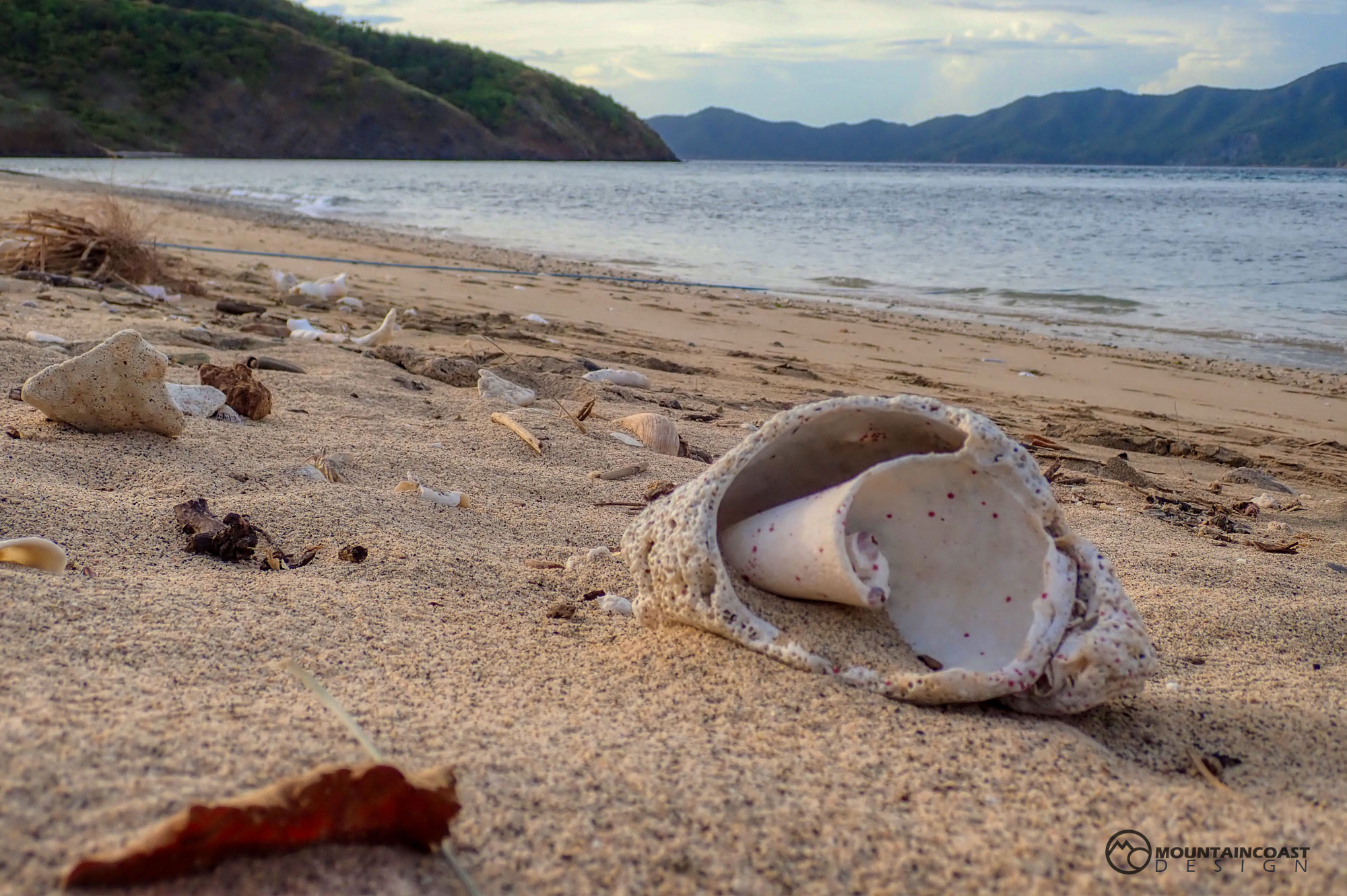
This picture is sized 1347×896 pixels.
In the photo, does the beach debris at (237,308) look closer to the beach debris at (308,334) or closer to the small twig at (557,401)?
the beach debris at (308,334)

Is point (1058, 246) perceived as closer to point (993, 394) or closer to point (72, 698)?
point (993, 394)

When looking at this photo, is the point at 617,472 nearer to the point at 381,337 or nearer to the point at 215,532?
the point at 215,532

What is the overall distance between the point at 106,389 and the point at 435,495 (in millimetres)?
935

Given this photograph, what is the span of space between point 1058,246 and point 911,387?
11047 millimetres

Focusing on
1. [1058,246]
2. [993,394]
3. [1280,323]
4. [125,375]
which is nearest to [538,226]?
[1058,246]

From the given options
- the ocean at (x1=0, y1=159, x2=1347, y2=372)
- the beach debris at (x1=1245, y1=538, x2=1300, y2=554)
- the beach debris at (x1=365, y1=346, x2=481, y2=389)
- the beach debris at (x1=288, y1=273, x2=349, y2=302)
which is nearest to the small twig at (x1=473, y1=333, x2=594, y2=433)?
the beach debris at (x1=365, y1=346, x2=481, y2=389)

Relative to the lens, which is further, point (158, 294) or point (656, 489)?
point (158, 294)

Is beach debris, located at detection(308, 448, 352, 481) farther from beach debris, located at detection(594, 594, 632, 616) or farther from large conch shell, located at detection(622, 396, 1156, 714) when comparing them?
large conch shell, located at detection(622, 396, 1156, 714)

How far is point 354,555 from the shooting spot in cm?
205

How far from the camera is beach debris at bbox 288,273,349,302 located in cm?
644

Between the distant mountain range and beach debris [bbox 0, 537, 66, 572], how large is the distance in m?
104

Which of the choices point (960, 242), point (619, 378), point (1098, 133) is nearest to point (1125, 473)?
point (619, 378)

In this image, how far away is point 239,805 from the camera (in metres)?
0.89

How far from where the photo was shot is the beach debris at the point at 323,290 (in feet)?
21.1
